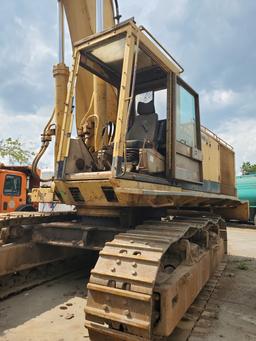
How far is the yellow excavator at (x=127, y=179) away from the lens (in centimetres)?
269

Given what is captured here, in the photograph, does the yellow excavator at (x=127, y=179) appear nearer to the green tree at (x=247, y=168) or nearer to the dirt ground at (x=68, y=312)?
the dirt ground at (x=68, y=312)

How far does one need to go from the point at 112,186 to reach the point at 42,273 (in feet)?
7.75

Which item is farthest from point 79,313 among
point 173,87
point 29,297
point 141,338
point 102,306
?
point 173,87

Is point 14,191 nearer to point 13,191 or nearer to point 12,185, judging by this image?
point 13,191

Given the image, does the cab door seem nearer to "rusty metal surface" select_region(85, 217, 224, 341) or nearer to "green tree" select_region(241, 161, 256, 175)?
"rusty metal surface" select_region(85, 217, 224, 341)

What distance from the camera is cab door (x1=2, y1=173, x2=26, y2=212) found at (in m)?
10.7

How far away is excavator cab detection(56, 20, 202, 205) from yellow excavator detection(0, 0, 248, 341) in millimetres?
15

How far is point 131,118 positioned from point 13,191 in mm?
7269

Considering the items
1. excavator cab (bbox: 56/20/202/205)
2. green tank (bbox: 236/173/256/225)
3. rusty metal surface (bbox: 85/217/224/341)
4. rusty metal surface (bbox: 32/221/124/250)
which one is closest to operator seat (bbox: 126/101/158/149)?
excavator cab (bbox: 56/20/202/205)

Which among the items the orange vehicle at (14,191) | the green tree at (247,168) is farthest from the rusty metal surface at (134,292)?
the green tree at (247,168)

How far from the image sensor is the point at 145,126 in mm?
4684

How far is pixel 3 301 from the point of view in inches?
155

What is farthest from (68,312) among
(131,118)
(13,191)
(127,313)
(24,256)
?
(13,191)

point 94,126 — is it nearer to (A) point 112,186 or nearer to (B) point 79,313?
(A) point 112,186
